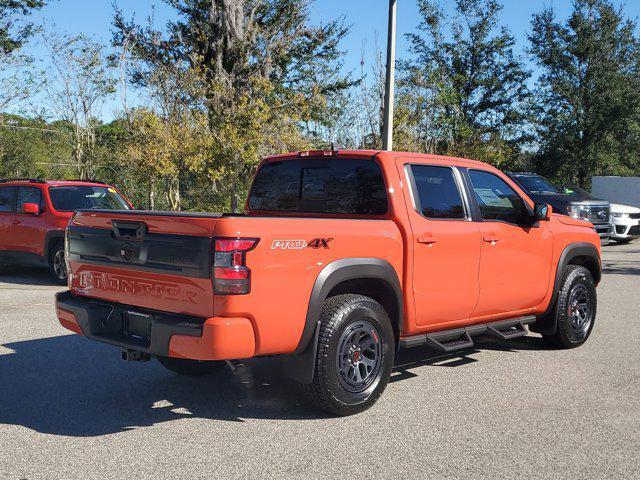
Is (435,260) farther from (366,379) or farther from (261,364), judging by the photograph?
(261,364)

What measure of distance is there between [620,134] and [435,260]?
34240 millimetres

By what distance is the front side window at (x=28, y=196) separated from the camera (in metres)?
11.4

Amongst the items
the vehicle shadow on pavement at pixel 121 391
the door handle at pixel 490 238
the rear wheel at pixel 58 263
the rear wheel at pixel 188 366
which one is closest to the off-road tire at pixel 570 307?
the vehicle shadow on pavement at pixel 121 391

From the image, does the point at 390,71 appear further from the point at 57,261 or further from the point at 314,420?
the point at 314,420

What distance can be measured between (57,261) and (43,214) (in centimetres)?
83

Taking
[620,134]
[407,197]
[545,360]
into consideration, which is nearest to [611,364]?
[545,360]

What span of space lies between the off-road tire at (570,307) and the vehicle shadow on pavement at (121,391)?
3.43 ft

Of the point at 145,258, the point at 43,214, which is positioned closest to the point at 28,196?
the point at 43,214

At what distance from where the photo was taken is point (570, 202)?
16500 millimetres

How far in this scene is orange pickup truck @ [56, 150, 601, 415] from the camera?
4.10m

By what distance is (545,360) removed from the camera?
6453mm

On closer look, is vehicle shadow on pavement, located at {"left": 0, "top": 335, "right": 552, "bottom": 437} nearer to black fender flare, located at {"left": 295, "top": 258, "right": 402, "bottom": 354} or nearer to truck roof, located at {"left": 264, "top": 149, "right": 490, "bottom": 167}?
black fender flare, located at {"left": 295, "top": 258, "right": 402, "bottom": 354}

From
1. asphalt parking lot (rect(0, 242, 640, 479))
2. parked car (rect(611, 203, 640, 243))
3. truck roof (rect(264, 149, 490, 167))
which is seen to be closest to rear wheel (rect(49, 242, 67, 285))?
asphalt parking lot (rect(0, 242, 640, 479))

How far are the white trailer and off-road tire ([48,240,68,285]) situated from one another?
76.8 ft
